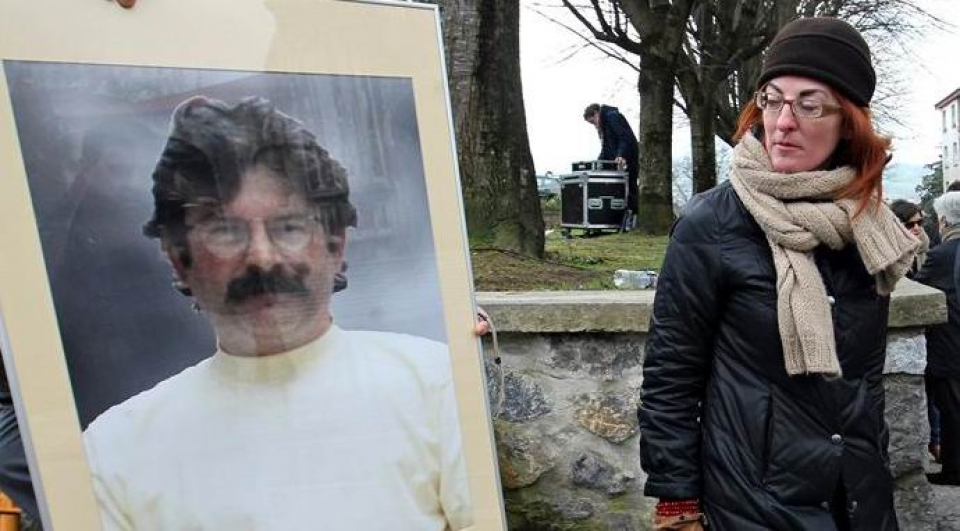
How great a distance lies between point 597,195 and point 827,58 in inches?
423

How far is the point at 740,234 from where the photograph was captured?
2.14m

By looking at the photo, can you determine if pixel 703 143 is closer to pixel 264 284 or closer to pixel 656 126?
pixel 656 126

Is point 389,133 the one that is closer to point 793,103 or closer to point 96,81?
point 96,81

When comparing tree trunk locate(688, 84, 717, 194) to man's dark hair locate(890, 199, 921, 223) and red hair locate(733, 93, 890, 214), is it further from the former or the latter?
red hair locate(733, 93, 890, 214)

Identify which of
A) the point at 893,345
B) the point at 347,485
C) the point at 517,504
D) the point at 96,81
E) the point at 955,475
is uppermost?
the point at 96,81

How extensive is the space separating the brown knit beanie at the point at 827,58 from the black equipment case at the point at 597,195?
34.5 ft

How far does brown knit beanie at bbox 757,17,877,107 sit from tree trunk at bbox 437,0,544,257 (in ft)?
9.24

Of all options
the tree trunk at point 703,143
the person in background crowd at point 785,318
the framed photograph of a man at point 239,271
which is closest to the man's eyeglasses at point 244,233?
the framed photograph of a man at point 239,271

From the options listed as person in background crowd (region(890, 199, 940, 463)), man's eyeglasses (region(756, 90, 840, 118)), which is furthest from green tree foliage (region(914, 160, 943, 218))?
man's eyeglasses (region(756, 90, 840, 118))

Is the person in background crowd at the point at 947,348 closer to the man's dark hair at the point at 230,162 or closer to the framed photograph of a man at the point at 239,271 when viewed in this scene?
the framed photograph of a man at the point at 239,271

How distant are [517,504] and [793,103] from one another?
2.01m

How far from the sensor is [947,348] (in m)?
5.35

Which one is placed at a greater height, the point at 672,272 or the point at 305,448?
the point at 672,272

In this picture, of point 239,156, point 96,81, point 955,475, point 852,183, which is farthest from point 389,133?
point 955,475
